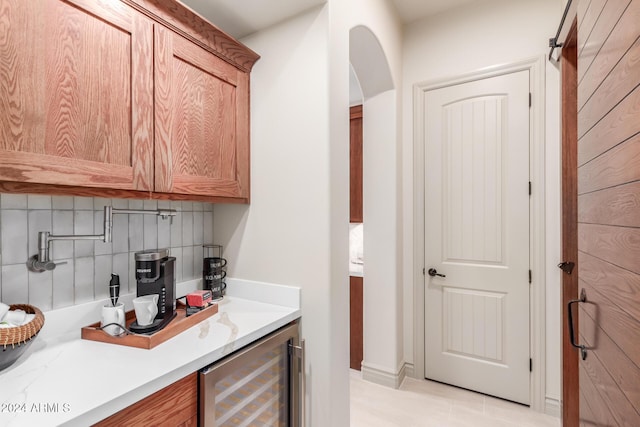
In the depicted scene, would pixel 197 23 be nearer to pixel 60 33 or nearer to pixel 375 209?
pixel 60 33

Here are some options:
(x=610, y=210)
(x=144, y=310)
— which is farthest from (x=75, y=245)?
(x=610, y=210)

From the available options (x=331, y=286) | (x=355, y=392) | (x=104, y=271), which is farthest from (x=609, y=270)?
(x=355, y=392)

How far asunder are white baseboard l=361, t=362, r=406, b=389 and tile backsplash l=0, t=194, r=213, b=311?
5.27ft

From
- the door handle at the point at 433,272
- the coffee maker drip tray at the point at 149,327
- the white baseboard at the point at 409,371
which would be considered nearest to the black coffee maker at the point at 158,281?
the coffee maker drip tray at the point at 149,327

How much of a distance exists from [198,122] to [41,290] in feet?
2.84

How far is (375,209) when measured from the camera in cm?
249

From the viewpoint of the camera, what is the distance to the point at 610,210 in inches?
33.0

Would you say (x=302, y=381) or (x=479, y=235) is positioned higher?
(x=479, y=235)

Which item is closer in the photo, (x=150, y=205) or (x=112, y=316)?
(x=112, y=316)

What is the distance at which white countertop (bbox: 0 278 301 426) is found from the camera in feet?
2.51

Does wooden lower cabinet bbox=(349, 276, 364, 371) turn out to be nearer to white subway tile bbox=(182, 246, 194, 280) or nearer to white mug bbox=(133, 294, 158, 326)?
white subway tile bbox=(182, 246, 194, 280)

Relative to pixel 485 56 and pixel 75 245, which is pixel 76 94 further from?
pixel 485 56

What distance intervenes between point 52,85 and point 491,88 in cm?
241

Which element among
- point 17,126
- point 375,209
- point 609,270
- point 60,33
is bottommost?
point 609,270
